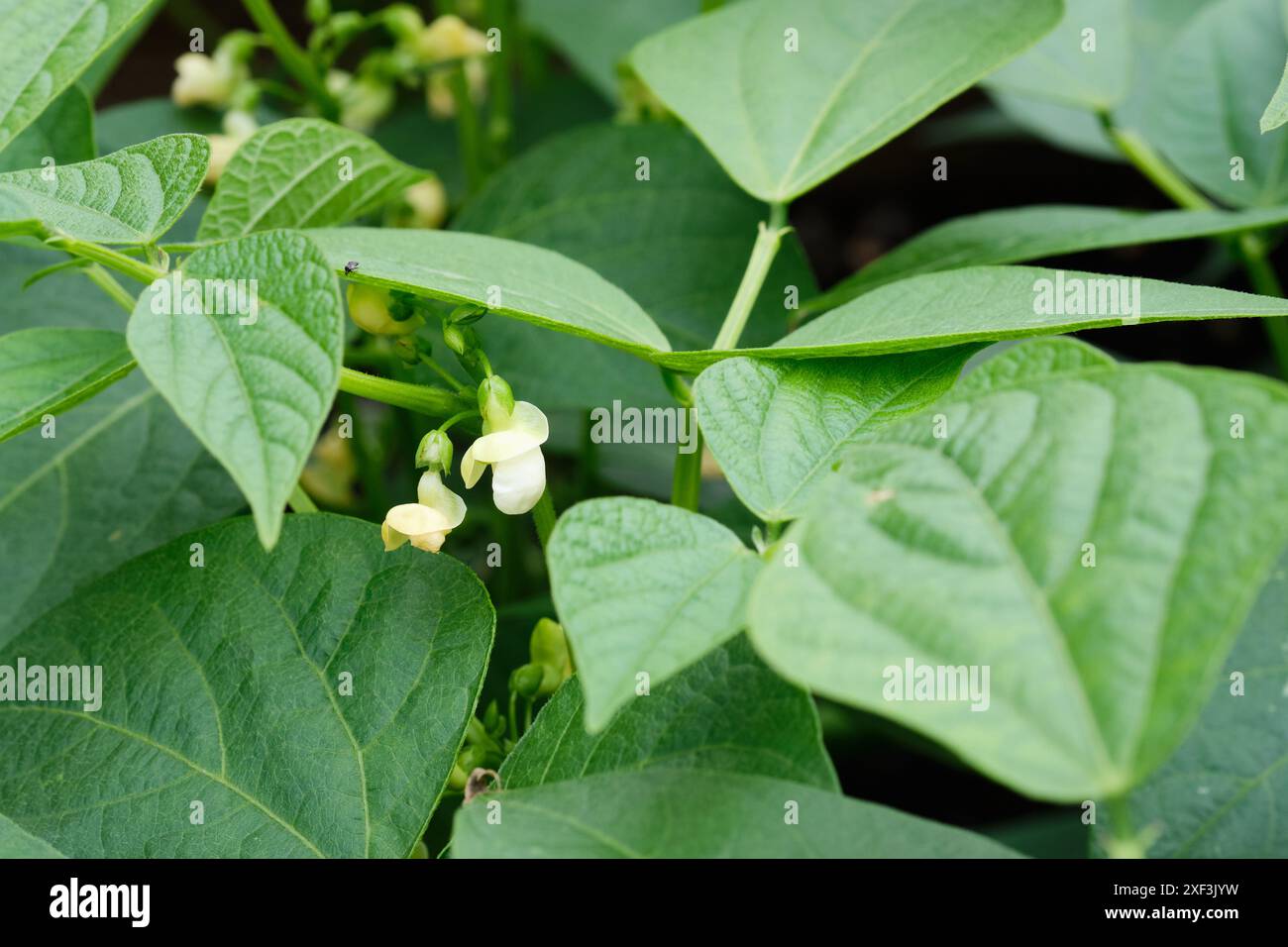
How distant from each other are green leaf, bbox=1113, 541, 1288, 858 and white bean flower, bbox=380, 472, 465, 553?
0.35m

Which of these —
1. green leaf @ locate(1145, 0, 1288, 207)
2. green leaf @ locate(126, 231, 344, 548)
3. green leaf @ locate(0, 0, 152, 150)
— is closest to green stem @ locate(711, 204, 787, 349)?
green leaf @ locate(126, 231, 344, 548)

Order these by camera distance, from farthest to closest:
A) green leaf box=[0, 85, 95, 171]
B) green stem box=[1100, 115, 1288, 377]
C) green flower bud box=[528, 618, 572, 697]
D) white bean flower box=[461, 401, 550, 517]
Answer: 1. green stem box=[1100, 115, 1288, 377]
2. green leaf box=[0, 85, 95, 171]
3. green flower bud box=[528, 618, 572, 697]
4. white bean flower box=[461, 401, 550, 517]

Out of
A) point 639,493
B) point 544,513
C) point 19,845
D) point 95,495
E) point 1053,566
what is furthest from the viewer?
point 639,493

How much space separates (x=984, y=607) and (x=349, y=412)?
2.07ft

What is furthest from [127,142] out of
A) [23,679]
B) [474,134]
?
[23,679]

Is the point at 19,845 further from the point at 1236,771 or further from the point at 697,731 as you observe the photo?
the point at 1236,771

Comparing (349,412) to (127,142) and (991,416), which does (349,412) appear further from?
(991,416)

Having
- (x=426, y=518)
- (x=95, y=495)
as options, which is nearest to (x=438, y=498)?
(x=426, y=518)

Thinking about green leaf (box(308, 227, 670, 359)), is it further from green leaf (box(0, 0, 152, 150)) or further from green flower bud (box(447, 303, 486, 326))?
green leaf (box(0, 0, 152, 150))

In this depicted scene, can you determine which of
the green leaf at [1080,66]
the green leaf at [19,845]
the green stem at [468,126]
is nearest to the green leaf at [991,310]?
the green leaf at [19,845]

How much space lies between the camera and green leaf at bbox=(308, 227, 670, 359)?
20.0 inches

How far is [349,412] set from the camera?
2.88ft

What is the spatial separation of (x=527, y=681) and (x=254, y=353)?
25 centimetres

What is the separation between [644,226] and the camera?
89 cm
